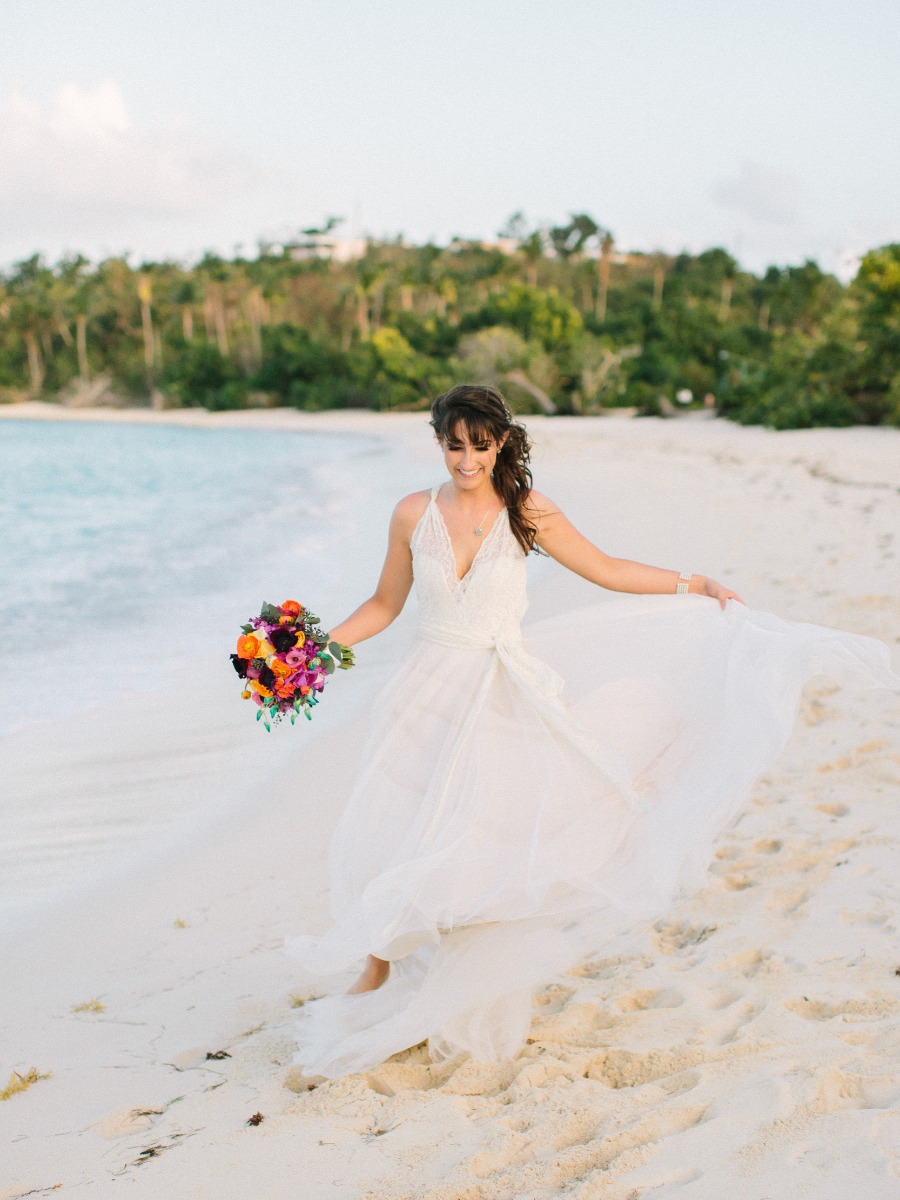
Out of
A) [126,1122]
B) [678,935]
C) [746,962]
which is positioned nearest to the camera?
[126,1122]

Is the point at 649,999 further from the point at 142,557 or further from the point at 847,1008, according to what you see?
the point at 142,557

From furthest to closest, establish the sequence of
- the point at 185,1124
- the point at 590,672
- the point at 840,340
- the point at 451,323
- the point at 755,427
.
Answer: the point at 451,323 < the point at 755,427 < the point at 840,340 < the point at 590,672 < the point at 185,1124

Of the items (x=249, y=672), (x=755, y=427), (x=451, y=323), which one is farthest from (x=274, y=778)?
(x=451, y=323)

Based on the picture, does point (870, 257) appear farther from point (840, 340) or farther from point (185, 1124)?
point (185, 1124)

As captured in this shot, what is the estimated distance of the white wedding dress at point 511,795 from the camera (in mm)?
2918

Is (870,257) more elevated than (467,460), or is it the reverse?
(870,257)

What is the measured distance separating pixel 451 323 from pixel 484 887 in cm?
5257

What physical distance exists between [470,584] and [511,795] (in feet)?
2.08

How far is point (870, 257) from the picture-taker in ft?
82.0

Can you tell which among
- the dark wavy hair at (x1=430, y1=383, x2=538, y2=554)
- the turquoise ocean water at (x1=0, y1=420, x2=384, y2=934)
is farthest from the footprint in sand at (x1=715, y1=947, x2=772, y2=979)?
the turquoise ocean water at (x1=0, y1=420, x2=384, y2=934)

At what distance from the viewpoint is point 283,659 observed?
3.24 meters

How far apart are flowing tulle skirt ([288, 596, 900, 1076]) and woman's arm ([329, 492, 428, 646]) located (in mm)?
288

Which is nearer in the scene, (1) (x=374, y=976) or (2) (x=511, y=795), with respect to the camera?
(2) (x=511, y=795)

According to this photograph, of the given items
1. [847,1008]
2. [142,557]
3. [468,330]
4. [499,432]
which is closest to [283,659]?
[499,432]
